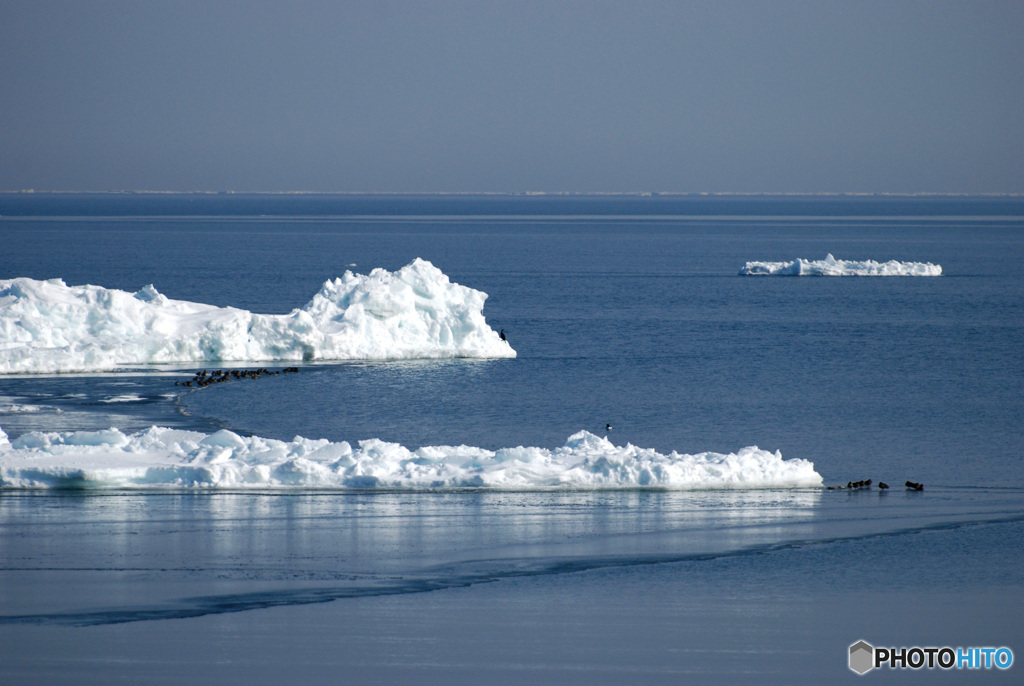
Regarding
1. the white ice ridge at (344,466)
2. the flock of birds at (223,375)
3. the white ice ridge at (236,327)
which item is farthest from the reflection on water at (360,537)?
the white ice ridge at (236,327)

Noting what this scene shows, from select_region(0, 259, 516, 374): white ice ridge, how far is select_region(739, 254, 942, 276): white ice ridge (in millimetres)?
47931

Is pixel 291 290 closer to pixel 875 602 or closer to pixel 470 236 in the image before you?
pixel 875 602

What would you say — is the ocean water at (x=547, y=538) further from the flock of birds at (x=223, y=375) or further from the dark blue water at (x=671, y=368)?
the flock of birds at (x=223, y=375)

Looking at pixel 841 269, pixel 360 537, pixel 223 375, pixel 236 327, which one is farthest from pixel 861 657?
pixel 841 269

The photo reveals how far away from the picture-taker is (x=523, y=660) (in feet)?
45.6

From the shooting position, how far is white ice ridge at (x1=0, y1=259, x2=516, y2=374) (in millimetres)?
38188

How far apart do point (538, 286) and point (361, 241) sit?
A: 223 feet

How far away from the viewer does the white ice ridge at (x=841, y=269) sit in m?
87.4

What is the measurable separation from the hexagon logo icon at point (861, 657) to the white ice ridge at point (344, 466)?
8427 mm
